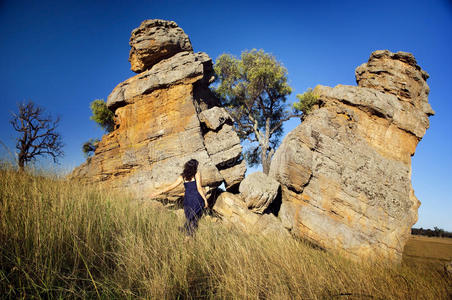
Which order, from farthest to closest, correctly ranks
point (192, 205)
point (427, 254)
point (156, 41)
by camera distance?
point (156, 41) < point (427, 254) < point (192, 205)

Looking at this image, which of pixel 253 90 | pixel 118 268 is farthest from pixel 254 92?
pixel 118 268

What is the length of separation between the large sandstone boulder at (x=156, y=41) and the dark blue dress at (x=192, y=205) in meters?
9.29

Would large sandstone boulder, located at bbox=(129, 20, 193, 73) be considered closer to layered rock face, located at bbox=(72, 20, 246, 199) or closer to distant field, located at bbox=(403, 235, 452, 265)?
layered rock face, located at bbox=(72, 20, 246, 199)

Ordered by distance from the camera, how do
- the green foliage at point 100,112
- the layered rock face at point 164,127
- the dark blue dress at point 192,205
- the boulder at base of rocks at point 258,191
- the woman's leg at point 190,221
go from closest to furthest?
the woman's leg at point 190,221
the dark blue dress at point 192,205
the boulder at base of rocks at point 258,191
the layered rock face at point 164,127
the green foliage at point 100,112

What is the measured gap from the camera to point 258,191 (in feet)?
29.0

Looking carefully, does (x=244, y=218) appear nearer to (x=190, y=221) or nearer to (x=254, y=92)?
(x=190, y=221)

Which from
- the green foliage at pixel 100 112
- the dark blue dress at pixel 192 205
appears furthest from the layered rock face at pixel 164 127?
the green foliage at pixel 100 112

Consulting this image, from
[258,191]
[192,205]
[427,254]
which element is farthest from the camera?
[427,254]

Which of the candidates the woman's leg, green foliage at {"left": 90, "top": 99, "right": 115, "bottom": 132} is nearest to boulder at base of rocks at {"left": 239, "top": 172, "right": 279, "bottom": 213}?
the woman's leg

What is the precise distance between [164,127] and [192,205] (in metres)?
5.69

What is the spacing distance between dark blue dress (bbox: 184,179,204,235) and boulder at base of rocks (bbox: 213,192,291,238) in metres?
2.83

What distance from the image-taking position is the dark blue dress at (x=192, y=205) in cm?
566

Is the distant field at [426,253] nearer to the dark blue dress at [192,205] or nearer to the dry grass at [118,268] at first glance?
the dry grass at [118,268]

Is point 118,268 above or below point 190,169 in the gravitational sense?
below
